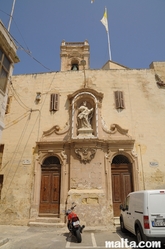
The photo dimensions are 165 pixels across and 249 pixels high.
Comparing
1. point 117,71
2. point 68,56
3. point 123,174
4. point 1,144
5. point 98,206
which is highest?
point 68,56

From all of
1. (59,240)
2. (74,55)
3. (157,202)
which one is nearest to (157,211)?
(157,202)

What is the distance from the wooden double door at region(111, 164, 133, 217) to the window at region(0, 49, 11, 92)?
287 inches

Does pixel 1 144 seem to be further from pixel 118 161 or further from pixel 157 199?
pixel 157 199

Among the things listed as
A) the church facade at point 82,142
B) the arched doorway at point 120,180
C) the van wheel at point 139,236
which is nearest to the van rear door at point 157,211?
the van wheel at point 139,236

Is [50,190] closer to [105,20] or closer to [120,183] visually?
[120,183]

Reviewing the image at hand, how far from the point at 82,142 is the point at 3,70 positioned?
5.55 metres

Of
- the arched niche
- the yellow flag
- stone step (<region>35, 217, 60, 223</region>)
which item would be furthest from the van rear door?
the yellow flag

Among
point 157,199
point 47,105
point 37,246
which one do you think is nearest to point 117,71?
point 47,105

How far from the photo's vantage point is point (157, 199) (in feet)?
17.1

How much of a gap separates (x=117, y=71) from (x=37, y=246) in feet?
37.5

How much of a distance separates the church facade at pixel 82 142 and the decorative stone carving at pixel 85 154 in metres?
0.06

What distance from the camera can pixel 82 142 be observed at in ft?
34.4

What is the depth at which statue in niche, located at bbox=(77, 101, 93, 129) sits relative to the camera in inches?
440

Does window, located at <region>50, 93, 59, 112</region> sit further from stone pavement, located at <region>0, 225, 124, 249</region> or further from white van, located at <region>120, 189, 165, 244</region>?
white van, located at <region>120, 189, 165, 244</region>
